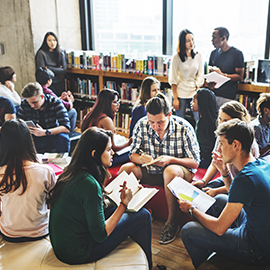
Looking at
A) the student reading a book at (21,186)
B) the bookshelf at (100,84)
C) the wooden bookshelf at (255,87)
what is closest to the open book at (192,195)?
the student reading a book at (21,186)

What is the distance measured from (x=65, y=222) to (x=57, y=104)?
219 centimetres

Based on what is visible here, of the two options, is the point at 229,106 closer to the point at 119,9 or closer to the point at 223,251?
the point at 223,251

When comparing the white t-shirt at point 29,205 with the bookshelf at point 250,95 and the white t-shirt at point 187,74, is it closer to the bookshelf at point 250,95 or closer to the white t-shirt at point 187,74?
the white t-shirt at point 187,74

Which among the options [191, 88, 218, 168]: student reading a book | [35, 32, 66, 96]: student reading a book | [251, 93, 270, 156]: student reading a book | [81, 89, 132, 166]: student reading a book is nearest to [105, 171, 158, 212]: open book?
[81, 89, 132, 166]: student reading a book

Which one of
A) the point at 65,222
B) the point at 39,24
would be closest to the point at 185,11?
the point at 39,24

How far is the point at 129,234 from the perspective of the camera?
1.91 metres

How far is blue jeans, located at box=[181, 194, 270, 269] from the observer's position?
66.6 inches

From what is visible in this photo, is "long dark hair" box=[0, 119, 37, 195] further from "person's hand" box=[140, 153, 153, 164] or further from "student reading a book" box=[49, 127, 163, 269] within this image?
"person's hand" box=[140, 153, 153, 164]

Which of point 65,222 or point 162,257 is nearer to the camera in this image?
point 65,222

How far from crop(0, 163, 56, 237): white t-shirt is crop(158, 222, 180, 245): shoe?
102cm

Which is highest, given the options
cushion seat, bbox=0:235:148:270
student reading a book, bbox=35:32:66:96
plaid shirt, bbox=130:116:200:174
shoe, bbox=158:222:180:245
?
student reading a book, bbox=35:32:66:96

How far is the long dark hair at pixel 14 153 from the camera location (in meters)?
1.76

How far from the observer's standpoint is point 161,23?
5.29 meters

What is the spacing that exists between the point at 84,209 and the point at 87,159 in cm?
27
